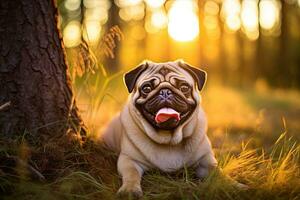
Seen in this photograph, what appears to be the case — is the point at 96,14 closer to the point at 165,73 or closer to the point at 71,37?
the point at 71,37

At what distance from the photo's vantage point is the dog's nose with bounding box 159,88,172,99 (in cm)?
355

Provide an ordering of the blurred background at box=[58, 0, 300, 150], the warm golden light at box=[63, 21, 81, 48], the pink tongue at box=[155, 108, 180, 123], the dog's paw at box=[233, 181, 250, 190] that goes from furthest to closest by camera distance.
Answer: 1. the blurred background at box=[58, 0, 300, 150]
2. the warm golden light at box=[63, 21, 81, 48]
3. the pink tongue at box=[155, 108, 180, 123]
4. the dog's paw at box=[233, 181, 250, 190]

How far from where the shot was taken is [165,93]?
140 inches

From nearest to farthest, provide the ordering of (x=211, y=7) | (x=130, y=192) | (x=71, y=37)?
(x=130, y=192)
(x=71, y=37)
(x=211, y=7)

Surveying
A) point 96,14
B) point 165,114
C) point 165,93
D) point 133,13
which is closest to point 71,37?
point 165,93

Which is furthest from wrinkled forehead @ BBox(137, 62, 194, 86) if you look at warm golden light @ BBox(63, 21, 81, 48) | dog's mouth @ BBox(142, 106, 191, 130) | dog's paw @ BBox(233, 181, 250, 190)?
warm golden light @ BBox(63, 21, 81, 48)

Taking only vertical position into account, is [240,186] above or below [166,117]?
below

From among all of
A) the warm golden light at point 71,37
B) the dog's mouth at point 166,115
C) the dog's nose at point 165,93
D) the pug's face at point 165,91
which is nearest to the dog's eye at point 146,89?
the pug's face at point 165,91

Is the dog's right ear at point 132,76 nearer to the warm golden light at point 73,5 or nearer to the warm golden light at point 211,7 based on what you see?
the warm golden light at point 73,5

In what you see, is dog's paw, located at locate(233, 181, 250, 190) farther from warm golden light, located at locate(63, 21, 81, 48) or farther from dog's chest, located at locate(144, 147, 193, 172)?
warm golden light, located at locate(63, 21, 81, 48)

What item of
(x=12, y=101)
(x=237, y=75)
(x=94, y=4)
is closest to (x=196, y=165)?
(x=12, y=101)

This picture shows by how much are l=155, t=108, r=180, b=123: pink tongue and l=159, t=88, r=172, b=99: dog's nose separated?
0.11 metres

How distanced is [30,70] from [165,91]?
1.27 meters

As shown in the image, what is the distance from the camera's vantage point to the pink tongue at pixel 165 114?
3.49 m
